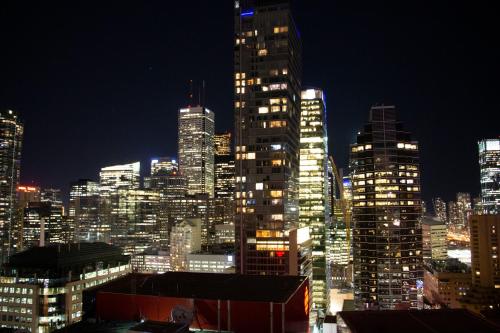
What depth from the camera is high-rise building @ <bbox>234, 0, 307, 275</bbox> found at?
107 meters

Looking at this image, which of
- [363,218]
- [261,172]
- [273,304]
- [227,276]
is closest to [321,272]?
[363,218]

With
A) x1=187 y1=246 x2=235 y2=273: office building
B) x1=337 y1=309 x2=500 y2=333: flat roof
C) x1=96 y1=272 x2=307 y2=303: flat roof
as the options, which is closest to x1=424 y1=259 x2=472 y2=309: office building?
x1=187 y1=246 x2=235 y2=273: office building

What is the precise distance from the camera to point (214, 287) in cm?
5756

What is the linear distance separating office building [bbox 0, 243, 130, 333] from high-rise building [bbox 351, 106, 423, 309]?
83285mm

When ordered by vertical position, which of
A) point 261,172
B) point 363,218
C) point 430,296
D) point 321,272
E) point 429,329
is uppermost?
point 261,172

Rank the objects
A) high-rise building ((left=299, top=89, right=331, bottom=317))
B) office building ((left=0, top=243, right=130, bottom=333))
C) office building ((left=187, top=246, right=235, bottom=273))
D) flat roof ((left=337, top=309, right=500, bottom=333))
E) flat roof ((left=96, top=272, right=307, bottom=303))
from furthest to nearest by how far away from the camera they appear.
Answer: office building ((left=187, top=246, right=235, bottom=273)), high-rise building ((left=299, top=89, right=331, bottom=317)), office building ((left=0, top=243, right=130, bottom=333)), flat roof ((left=96, top=272, right=307, bottom=303)), flat roof ((left=337, top=309, right=500, bottom=333))

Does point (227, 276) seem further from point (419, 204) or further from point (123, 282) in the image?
point (419, 204)

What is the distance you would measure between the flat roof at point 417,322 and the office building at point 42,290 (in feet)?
245

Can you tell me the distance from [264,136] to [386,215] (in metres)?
54.6

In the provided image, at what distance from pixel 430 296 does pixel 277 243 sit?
107 m

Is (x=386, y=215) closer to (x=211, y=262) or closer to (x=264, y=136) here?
(x=264, y=136)

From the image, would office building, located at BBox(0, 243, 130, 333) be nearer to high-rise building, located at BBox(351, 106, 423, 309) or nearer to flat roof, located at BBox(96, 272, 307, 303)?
flat roof, located at BBox(96, 272, 307, 303)

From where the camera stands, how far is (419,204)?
456ft

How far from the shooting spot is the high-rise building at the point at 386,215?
133m
